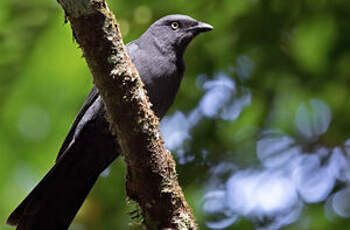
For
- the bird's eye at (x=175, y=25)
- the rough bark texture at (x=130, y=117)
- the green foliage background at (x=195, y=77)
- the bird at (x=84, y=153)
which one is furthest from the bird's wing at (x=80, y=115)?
the rough bark texture at (x=130, y=117)

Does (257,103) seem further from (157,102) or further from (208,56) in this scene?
(157,102)

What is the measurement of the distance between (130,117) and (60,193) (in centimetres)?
117

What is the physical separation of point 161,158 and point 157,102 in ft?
3.03

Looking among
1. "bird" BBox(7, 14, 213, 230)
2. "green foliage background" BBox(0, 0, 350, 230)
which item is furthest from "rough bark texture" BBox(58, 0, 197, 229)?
"green foliage background" BBox(0, 0, 350, 230)

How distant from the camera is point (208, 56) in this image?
5.61 meters

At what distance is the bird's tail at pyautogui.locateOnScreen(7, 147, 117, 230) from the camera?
4.42 meters

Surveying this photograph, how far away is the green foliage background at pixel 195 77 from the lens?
5027 mm

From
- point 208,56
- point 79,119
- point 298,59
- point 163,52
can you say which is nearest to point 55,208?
point 79,119

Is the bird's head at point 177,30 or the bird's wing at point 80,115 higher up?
the bird's head at point 177,30

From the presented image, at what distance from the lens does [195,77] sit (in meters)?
5.68

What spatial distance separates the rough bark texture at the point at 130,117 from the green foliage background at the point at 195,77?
1316 mm

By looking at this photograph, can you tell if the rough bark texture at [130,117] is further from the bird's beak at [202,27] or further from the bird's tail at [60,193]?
the bird's beak at [202,27]

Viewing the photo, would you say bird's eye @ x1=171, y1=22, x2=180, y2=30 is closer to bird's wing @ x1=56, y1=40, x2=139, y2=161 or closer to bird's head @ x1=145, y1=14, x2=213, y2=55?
bird's head @ x1=145, y1=14, x2=213, y2=55

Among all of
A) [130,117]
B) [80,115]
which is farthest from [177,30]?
[130,117]
